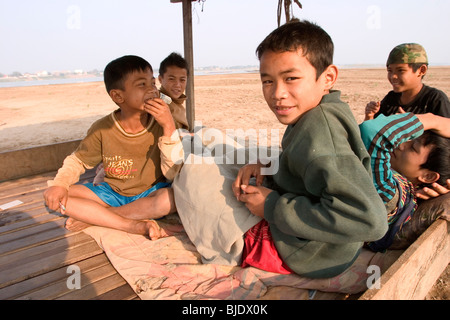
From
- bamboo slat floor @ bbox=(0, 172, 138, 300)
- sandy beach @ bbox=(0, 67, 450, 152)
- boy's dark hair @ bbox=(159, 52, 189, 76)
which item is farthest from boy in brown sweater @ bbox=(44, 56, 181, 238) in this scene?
sandy beach @ bbox=(0, 67, 450, 152)

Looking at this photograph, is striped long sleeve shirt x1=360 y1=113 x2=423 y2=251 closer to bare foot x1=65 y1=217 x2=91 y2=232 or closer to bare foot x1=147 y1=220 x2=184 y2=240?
bare foot x1=147 y1=220 x2=184 y2=240

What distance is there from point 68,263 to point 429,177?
7.65 ft

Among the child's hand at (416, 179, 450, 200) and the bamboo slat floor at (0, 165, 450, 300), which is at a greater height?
the child's hand at (416, 179, 450, 200)

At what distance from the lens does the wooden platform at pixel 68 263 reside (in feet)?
4.75

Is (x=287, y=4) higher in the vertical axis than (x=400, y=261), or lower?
higher

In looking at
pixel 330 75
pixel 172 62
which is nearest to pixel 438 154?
pixel 330 75

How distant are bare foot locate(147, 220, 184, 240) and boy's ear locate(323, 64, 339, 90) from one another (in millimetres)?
1440

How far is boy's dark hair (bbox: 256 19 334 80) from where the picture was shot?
1.41 m

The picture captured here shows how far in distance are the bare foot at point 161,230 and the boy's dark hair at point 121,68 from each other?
1081mm

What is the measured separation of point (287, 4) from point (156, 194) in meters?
2.17
